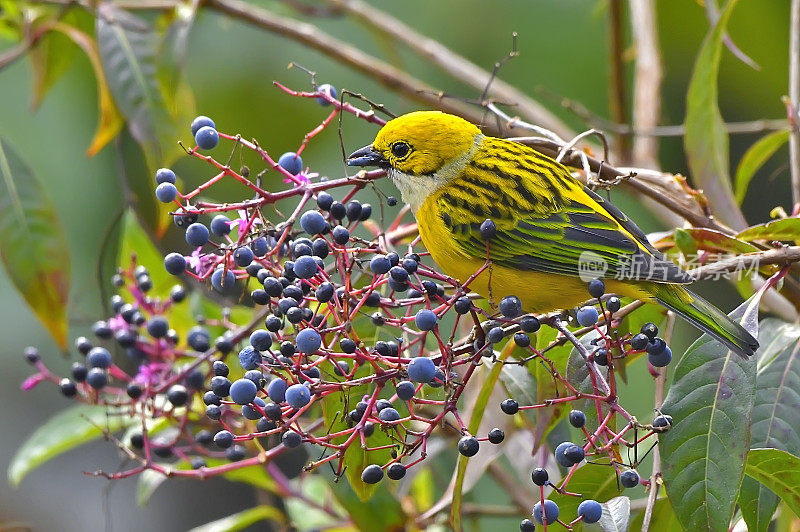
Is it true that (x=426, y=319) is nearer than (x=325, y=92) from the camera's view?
Yes

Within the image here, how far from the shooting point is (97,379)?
2.18 m

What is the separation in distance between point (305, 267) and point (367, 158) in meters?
0.71

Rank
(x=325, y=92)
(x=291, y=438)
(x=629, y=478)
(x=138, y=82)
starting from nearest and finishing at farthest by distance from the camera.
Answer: (x=629, y=478) < (x=291, y=438) < (x=325, y=92) < (x=138, y=82)

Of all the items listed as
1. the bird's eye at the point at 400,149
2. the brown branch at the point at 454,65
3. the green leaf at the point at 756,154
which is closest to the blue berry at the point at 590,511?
the bird's eye at the point at 400,149

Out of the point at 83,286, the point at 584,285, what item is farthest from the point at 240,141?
the point at 83,286

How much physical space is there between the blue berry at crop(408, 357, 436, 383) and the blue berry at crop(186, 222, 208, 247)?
1.58 ft

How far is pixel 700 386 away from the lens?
1751mm

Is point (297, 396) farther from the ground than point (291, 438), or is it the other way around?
point (297, 396)

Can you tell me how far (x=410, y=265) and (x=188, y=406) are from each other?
0.77 m

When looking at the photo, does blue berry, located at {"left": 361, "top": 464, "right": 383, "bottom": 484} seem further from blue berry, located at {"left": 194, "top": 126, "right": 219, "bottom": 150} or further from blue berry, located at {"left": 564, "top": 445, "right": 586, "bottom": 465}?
blue berry, located at {"left": 194, "top": 126, "right": 219, "bottom": 150}

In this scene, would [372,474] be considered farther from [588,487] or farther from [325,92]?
[325,92]

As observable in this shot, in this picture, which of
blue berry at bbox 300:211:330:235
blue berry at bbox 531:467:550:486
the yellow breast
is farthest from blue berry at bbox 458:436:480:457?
the yellow breast

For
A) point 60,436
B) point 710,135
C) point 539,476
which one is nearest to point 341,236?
point 539,476

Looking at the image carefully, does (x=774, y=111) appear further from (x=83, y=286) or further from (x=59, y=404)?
(x=59, y=404)
